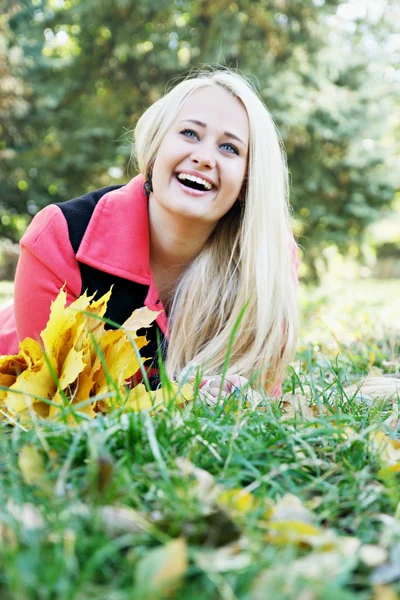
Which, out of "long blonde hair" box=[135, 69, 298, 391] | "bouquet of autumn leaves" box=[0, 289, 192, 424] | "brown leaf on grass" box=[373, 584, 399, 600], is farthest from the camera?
"long blonde hair" box=[135, 69, 298, 391]

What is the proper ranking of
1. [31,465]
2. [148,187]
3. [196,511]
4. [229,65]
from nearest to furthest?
[196,511] < [31,465] < [148,187] < [229,65]

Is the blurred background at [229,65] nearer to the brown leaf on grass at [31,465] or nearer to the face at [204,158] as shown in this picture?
the face at [204,158]

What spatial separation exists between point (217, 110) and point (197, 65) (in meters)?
7.54

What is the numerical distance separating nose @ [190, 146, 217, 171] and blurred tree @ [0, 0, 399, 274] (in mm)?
6622

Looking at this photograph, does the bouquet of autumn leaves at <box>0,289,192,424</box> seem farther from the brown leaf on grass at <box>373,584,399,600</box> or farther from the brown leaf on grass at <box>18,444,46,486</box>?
the brown leaf on grass at <box>373,584,399,600</box>

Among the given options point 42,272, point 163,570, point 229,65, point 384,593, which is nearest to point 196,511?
point 163,570

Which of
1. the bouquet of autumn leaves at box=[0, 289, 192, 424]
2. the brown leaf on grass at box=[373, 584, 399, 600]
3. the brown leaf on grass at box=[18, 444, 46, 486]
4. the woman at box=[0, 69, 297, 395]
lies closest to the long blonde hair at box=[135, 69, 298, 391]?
the woman at box=[0, 69, 297, 395]

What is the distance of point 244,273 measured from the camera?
2545mm

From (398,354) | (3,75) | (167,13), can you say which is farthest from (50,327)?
(3,75)

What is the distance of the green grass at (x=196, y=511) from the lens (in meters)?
0.78

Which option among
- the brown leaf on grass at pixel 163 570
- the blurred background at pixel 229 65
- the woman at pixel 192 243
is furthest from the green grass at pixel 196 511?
the blurred background at pixel 229 65

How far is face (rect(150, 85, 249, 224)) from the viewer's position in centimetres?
246

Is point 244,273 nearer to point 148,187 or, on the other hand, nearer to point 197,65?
point 148,187

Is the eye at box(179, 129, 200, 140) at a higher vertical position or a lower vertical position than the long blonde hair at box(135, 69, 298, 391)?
higher
